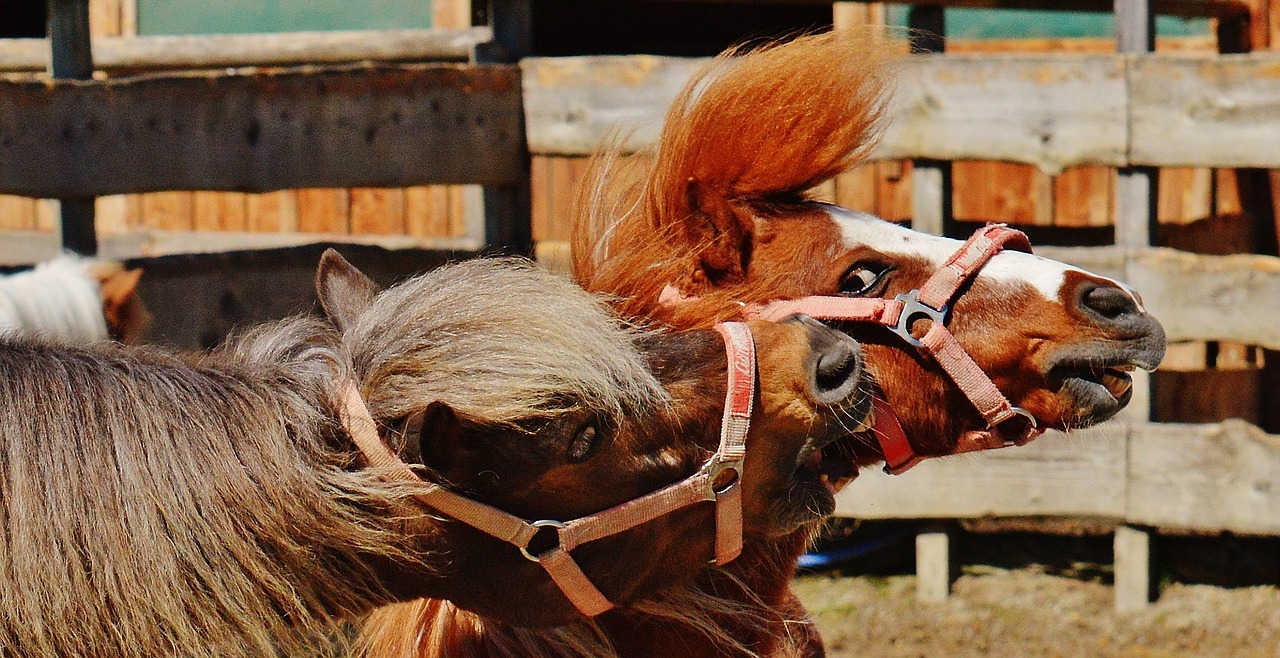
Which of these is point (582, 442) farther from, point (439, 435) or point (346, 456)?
point (346, 456)

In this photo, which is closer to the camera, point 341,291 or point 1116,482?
point 341,291

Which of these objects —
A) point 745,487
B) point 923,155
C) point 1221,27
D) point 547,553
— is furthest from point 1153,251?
point 547,553

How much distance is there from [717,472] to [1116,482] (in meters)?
3.06

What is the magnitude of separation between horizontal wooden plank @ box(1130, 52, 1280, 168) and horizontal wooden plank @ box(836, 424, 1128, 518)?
0.97 meters

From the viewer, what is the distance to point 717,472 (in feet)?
5.55

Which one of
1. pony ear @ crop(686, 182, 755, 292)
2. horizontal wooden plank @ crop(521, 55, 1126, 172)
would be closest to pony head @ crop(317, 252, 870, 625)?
pony ear @ crop(686, 182, 755, 292)

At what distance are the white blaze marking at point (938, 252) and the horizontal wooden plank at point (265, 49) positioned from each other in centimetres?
235

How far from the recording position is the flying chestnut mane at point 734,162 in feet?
7.39

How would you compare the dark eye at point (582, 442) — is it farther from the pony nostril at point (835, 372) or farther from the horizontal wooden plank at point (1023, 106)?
the horizontal wooden plank at point (1023, 106)

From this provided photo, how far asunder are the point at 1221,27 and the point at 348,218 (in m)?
4.96

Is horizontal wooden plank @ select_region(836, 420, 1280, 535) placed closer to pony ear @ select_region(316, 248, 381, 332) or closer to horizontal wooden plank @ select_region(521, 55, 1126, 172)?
horizontal wooden plank @ select_region(521, 55, 1126, 172)

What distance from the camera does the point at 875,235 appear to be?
2.24m

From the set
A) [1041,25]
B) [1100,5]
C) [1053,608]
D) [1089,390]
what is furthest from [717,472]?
[1041,25]

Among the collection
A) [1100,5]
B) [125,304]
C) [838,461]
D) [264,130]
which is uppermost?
[1100,5]
